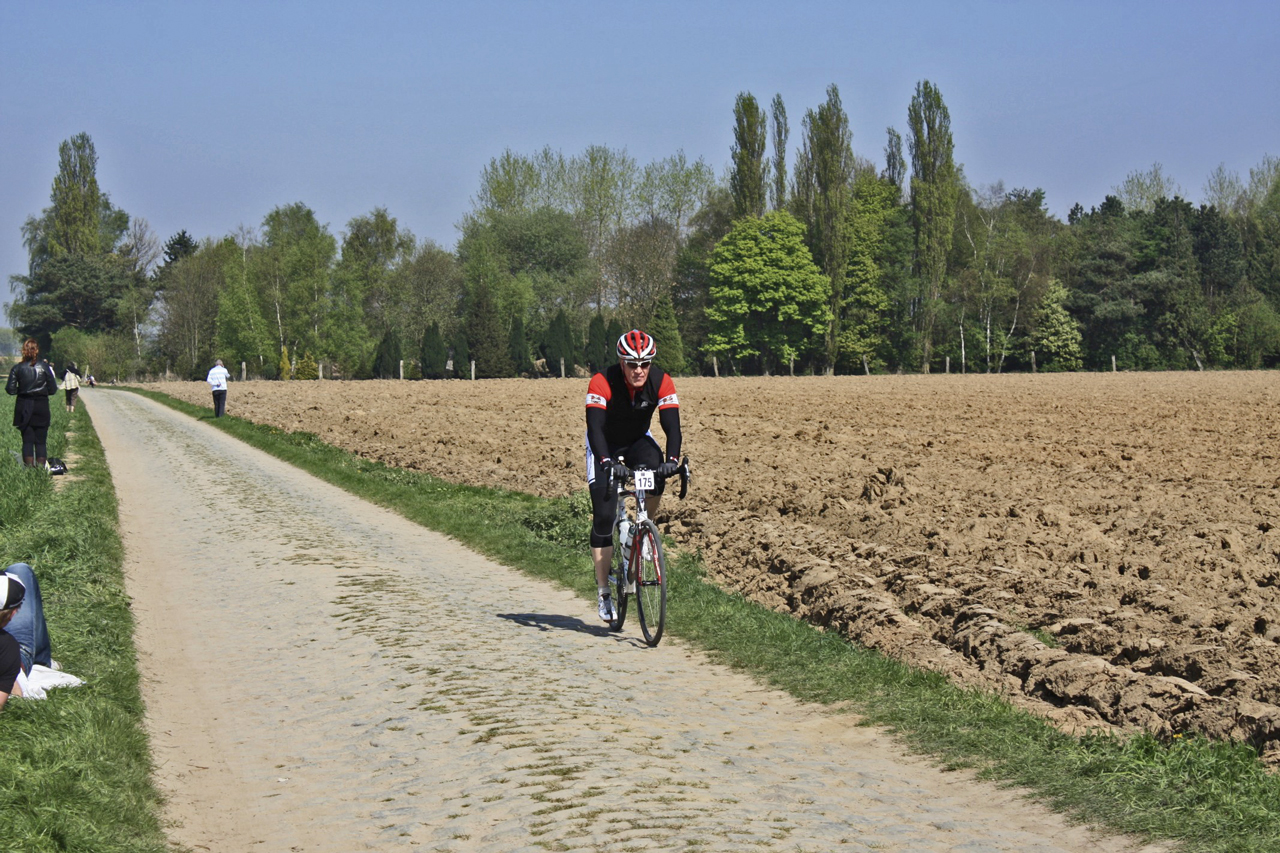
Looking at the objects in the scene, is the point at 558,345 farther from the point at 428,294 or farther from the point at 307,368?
the point at 307,368

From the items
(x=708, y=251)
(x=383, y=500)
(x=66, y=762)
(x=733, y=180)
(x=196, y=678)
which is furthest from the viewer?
(x=708, y=251)

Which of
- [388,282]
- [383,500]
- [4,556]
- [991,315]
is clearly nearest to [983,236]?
[991,315]

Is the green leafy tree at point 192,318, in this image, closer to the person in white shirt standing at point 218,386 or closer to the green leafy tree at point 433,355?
the green leafy tree at point 433,355

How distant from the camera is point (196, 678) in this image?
8.52 meters

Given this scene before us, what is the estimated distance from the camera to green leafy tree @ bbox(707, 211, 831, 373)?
86.1 m

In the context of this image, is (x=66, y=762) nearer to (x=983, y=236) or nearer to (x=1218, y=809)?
(x=1218, y=809)

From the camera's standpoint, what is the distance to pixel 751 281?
282ft

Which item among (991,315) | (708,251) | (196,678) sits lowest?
(196,678)

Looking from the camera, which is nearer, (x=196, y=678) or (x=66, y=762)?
(x=66, y=762)

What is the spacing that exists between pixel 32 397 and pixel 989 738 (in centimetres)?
1790

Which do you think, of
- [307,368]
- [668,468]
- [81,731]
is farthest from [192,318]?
[81,731]

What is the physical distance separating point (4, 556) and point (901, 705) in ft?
31.8

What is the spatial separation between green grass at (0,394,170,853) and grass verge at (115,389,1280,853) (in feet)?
13.5

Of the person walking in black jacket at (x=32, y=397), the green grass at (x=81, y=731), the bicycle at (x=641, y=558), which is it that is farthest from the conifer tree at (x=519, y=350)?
the bicycle at (x=641, y=558)
